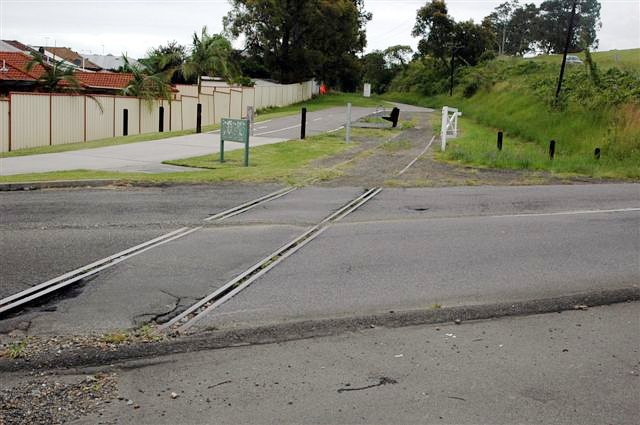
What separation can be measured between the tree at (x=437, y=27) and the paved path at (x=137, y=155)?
45404 mm

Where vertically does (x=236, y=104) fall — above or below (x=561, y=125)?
above

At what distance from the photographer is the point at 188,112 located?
40344 millimetres

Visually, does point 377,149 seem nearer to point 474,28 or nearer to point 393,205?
point 393,205

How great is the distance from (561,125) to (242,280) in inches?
1026

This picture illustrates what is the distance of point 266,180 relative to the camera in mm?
16188

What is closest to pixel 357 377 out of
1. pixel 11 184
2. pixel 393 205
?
pixel 393 205

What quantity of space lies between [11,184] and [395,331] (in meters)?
10.1

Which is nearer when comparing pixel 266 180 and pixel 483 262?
pixel 483 262

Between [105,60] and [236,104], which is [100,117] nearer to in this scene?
[236,104]

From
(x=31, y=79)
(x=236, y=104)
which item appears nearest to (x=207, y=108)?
(x=236, y=104)

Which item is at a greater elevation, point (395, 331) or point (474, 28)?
point (474, 28)

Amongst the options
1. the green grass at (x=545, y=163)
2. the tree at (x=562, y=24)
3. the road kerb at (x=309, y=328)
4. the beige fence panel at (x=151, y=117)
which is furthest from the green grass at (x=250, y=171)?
the tree at (x=562, y=24)

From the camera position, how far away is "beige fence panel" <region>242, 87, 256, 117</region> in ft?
160

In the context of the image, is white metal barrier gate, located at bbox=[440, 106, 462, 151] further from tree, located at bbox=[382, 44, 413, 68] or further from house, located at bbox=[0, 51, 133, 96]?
tree, located at bbox=[382, 44, 413, 68]
